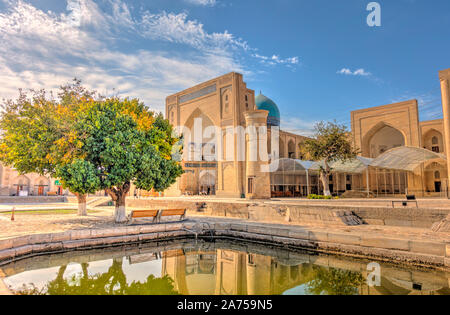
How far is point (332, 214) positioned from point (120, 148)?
22.8 ft

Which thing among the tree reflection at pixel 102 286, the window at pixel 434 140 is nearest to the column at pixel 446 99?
the tree reflection at pixel 102 286

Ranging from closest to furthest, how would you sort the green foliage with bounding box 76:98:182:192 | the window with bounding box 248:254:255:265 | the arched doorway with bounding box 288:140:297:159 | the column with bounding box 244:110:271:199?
the window with bounding box 248:254:255:265, the green foliage with bounding box 76:98:182:192, the column with bounding box 244:110:271:199, the arched doorway with bounding box 288:140:297:159

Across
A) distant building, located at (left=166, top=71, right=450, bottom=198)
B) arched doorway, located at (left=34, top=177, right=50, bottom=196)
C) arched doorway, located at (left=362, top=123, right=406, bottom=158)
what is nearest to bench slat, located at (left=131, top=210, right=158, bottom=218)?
distant building, located at (left=166, top=71, right=450, bottom=198)

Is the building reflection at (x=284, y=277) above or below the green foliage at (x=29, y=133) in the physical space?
below

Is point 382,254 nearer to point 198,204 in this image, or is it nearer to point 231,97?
point 198,204

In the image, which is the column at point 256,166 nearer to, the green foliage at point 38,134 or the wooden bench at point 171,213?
the wooden bench at point 171,213

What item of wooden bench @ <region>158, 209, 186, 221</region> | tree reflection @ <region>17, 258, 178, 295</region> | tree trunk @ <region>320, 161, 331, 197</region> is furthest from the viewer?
tree trunk @ <region>320, 161, 331, 197</region>

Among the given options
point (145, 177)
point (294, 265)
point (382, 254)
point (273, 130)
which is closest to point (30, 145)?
point (145, 177)

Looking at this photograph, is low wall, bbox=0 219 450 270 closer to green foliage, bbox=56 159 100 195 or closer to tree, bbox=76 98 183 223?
green foliage, bbox=56 159 100 195

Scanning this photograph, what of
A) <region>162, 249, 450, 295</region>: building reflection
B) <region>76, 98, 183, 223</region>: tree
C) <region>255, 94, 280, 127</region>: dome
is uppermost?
<region>255, 94, 280, 127</region>: dome

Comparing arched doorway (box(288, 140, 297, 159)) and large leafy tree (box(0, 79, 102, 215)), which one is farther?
arched doorway (box(288, 140, 297, 159))

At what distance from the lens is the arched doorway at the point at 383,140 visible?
27936 mm

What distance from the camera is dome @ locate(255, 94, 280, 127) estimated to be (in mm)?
30727
